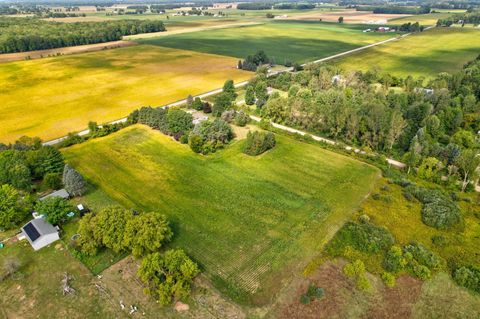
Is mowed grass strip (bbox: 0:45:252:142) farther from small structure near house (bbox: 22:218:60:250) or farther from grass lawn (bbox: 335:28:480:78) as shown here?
grass lawn (bbox: 335:28:480:78)

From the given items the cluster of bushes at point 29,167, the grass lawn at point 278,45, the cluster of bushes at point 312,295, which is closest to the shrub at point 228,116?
the cluster of bushes at point 29,167

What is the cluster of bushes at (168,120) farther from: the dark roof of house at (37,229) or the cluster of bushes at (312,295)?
the cluster of bushes at (312,295)

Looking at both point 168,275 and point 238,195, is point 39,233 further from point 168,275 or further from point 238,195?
point 238,195

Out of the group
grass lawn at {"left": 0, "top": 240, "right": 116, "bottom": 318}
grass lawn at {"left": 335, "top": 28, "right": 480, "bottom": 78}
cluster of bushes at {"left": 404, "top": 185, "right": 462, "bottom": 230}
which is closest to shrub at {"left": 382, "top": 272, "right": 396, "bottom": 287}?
cluster of bushes at {"left": 404, "top": 185, "right": 462, "bottom": 230}

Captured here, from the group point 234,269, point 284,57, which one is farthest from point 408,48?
point 234,269

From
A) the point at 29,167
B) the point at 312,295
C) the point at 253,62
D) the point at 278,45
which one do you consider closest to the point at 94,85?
the point at 253,62
